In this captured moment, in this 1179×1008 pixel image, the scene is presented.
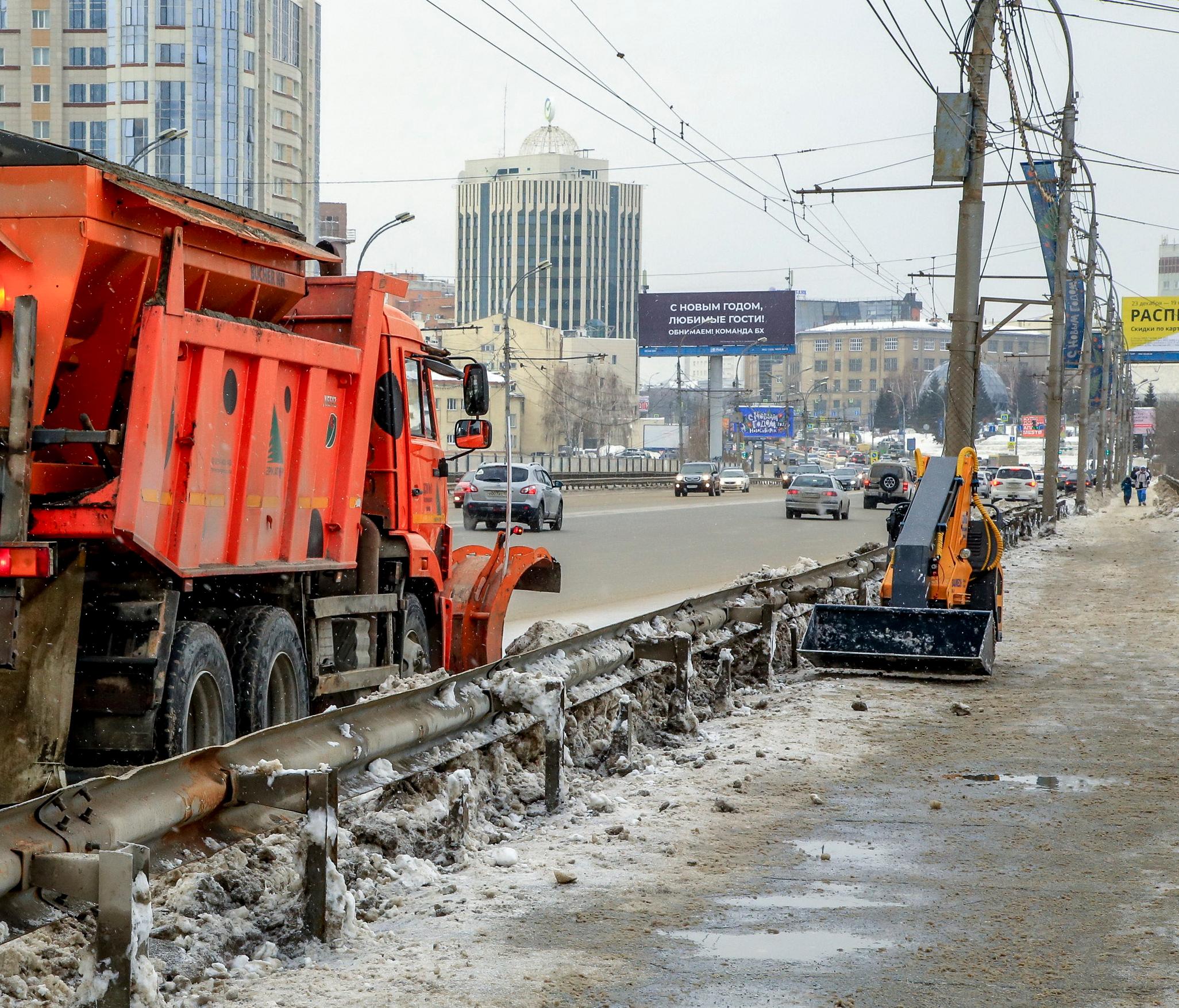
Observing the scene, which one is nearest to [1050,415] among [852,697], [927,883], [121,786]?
[852,697]

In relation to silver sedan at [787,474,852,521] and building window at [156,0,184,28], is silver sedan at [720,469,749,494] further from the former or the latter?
building window at [156,0,184,28]

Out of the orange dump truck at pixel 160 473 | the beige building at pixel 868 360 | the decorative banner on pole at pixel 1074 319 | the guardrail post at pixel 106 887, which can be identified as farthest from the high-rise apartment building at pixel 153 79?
the beige building at pixel 868 360

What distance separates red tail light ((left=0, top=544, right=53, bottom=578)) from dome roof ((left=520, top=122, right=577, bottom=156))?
183 metres

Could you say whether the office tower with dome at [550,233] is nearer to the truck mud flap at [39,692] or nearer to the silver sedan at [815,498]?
the silver sedan at [815,498]

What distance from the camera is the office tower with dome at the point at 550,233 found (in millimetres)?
176500

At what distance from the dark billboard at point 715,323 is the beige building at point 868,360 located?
77714 mm

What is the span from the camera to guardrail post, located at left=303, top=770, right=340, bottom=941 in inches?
190

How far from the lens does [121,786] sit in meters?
Result: 4.21

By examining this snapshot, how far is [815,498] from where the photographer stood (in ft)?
148

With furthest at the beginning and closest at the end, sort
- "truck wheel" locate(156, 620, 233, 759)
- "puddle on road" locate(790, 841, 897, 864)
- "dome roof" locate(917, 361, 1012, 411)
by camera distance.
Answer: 1. "dome roof" locate(917, 361, 1012, 411)
2. "truck wheel" locate(156, 620, 233, 759)
3. "puddle on road" locate(790, 841, 897, 864)

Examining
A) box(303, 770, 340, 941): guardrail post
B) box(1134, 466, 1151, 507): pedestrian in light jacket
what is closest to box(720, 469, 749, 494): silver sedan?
box(1134, 466, 1151, 507): pedestrian in light jacket

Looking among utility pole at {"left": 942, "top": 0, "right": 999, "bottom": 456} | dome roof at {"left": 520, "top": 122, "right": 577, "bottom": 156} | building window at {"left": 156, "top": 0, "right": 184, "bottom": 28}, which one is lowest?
utility pole at {"left": 942, "top": 0, "right": 999, "bottom": 456}

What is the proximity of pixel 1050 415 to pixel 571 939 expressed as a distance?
3586 cm

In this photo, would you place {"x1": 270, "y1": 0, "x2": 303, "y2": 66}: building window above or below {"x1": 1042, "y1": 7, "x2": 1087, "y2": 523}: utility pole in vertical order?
above
